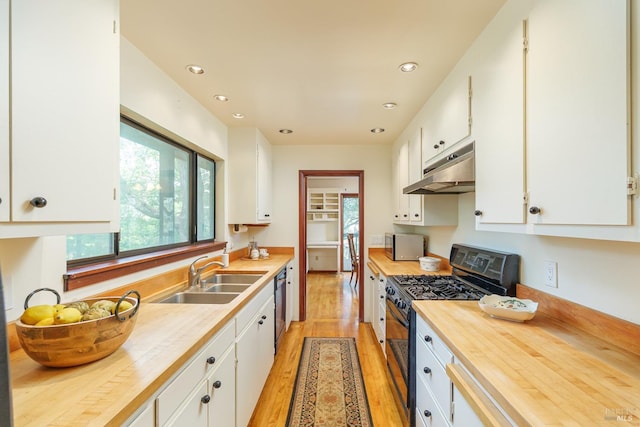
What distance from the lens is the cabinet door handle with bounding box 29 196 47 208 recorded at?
2.67 feet

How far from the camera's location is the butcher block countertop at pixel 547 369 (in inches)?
28.3

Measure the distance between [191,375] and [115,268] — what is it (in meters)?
0.78

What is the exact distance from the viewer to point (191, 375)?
113cm

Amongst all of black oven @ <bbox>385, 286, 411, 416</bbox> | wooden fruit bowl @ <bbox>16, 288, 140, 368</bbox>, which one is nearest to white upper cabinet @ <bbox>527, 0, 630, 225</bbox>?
black oven @ <bbox>385, 286, 411, 416</bbox>

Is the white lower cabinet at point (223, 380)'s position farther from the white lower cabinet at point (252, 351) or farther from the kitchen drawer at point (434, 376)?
the kitchen drawer at point (434, 376)

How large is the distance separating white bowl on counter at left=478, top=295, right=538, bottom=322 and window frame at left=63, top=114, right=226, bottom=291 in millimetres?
1909

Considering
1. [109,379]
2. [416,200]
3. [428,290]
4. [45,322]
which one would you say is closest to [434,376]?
[428,290]

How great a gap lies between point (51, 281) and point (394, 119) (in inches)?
111

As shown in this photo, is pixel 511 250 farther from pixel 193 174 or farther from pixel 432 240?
pixel 193 174

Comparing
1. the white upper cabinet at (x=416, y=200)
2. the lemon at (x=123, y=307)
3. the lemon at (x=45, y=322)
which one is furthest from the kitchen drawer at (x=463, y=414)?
the white upper cabinet at (x=416, y=200)

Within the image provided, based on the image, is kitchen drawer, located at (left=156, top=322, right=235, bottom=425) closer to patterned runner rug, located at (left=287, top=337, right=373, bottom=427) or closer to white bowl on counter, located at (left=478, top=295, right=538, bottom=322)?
patterned runner rug, located at (left=287, top=337, right=373, bottom=427)

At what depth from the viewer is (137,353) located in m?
1.02

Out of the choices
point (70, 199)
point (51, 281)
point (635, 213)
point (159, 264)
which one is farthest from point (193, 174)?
point (635, 213)

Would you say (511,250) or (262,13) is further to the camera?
(511,250)
